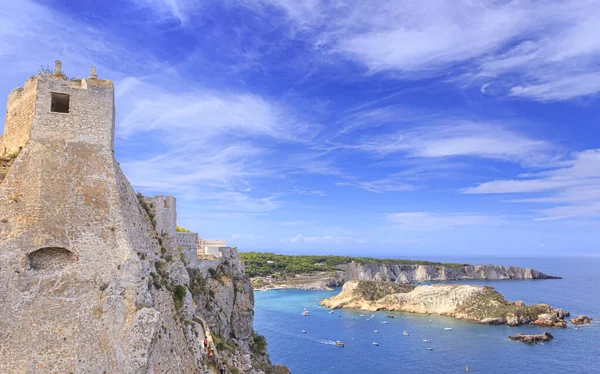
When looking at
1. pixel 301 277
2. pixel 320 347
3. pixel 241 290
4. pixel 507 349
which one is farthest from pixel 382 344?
pixel 301 277

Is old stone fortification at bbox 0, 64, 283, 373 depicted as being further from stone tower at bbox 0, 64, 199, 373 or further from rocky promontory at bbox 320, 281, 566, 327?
rocky promontory at bbox 320, 281, 566, 327

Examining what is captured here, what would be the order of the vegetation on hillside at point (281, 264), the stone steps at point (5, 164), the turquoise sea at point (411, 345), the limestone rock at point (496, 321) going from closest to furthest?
the stone steps at point (5, 164) < the turquoise sea at point (411, 345) < the limestone rock at point (496, 321) < the vegetation on hillside at point (281, 264)

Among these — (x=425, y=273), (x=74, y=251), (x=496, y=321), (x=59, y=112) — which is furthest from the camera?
(x=425, y=273)

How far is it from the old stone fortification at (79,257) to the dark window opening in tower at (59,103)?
4 centimetres

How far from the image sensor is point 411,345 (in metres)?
70.8

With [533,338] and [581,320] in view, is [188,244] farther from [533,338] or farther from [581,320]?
[581,320]

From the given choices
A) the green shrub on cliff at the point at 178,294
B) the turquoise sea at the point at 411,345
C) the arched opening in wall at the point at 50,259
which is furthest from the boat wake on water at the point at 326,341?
the arched opening in wall at the point at 50,259

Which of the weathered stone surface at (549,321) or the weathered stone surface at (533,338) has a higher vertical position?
the weathered stone surface at (549,321)

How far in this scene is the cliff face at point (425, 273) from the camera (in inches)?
5955

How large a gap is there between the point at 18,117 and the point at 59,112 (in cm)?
140

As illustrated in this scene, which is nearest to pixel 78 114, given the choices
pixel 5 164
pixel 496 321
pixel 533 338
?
pixel 5 164

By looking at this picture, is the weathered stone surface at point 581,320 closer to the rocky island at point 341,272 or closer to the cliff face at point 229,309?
the rocky island at point 341,272

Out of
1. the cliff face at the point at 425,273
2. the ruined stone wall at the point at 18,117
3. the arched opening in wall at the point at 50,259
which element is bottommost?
the cliff face at the point at 425,273

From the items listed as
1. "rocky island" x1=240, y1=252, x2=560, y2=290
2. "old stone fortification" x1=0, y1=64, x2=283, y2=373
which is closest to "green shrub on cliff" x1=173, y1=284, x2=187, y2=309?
"old stone fortification" x1=0, y1=64, x2=283, y2=373
